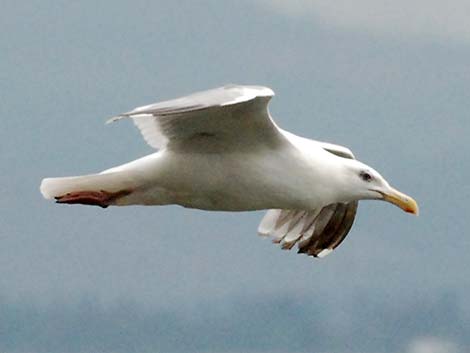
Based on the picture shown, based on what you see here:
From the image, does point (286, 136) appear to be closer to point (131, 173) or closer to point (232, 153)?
point (232, 153)

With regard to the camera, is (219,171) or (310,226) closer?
(219,171)

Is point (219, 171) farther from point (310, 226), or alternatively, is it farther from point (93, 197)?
point (310, 226)

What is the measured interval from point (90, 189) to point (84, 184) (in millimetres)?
63

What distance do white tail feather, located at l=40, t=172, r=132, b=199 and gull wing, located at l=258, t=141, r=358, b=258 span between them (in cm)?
268

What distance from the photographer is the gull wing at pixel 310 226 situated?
604 inches

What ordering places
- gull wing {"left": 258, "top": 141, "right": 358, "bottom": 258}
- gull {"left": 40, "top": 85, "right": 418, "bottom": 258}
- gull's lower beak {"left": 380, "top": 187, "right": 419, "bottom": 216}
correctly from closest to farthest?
gull {"left": 40, "top": 85, "right": 418, "bottom": 258} < gull's lower beak {"left": 380, "top": 187, "right": 419, "bottom": 216} < gull wing {"left": 258, "top": 141, "right": 358, "bottom": 258}

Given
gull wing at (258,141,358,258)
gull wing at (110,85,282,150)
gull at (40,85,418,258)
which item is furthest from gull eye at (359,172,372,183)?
gull wing at (258,141,358,258)

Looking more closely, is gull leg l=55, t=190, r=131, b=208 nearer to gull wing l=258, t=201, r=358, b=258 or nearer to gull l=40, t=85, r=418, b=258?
gull l=40, t=85, r=418, b=258

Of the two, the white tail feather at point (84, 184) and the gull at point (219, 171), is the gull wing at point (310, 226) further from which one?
the white tail feather at point (84, 184)

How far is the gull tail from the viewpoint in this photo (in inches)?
510

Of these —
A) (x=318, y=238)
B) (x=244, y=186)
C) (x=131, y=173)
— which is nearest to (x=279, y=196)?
(x=244, y=186)

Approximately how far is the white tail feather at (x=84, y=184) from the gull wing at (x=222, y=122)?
46 cm

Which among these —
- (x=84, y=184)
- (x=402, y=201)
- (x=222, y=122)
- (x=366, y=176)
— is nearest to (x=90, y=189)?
(x=84, y=184)

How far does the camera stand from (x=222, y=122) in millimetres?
12531
